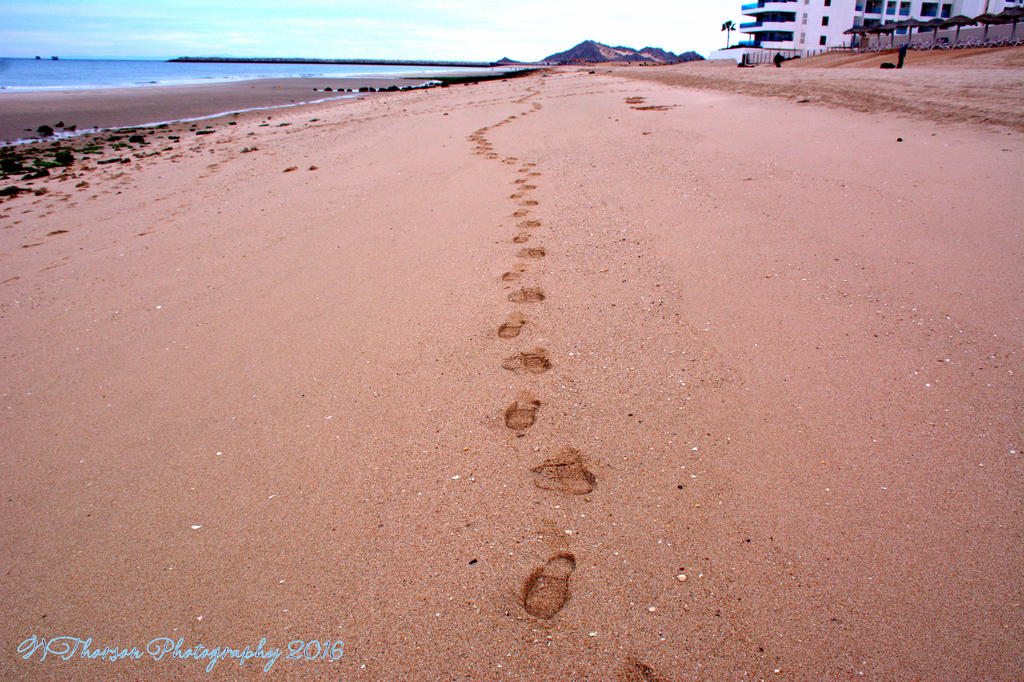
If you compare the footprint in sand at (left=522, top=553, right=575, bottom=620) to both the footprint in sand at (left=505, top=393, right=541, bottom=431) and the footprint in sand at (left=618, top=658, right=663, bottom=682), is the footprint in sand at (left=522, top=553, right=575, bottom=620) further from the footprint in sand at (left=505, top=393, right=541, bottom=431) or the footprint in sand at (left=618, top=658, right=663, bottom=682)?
the footprint in sand at (left=505, top=393, right=541, bottom=431)

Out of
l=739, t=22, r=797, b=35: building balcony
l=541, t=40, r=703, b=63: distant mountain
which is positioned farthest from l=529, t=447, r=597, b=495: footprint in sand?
l=541, t=40, r=703, b=63: distant mountain

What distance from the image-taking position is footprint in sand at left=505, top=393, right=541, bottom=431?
1.96m

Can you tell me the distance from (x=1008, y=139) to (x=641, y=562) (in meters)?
5.48

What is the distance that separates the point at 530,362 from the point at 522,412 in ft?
1.13

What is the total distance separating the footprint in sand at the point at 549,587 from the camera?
1334 mm

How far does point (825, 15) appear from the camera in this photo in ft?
140

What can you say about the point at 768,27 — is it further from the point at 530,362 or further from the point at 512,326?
the point at 530,362

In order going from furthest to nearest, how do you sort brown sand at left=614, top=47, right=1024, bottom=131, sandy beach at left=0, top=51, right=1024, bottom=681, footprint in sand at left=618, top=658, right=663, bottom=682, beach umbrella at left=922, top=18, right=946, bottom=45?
beach umbrella at left=922, top=18, right=946, bottom=45
brown sand at left=614, top=47, right=1024, bottom=131
sandy beach at left=0, top=51, right=1024, bottom=681
footprint in sand at left=618, top=658, right=663, bottom=682

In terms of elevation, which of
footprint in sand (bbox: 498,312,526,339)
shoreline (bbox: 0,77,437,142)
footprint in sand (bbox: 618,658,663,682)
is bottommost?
footprint in sand (bbox: 618,658,663,682)

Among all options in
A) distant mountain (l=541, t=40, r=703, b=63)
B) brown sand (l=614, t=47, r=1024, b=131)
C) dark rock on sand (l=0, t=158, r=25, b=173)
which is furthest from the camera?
distant mountain (l=541, t=40, r=703, b=63)

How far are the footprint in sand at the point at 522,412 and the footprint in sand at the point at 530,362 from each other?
0.18 m

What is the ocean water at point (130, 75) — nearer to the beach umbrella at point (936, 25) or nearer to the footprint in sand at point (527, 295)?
the footprint in sand at point (527, 295)

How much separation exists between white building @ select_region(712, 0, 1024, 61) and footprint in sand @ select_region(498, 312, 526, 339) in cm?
4827

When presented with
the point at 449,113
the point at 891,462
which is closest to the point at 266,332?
the point at 891,462
